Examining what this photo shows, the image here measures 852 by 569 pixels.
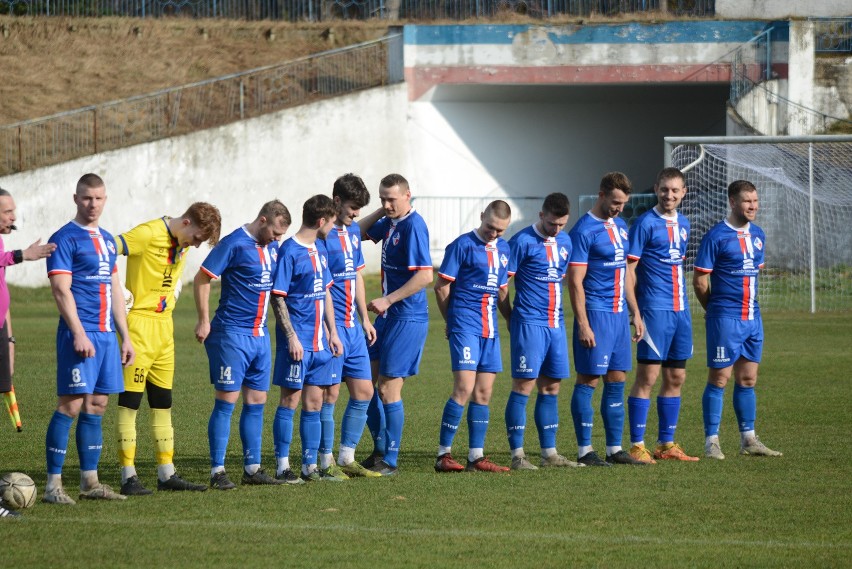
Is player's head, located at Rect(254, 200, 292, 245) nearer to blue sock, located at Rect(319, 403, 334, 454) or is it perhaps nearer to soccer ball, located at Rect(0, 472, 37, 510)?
blue sock, located at Rect(319, 403, 334, 454)

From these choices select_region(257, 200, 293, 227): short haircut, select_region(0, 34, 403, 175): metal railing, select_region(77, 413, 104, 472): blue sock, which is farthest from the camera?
select_region(0, 34, 403, 175): metal railing

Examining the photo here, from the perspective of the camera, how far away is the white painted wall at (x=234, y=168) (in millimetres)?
30156

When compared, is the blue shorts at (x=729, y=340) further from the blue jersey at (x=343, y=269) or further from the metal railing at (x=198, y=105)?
the metal railing at (x=198, y=105)

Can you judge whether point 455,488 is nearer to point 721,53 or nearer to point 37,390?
point 37,390

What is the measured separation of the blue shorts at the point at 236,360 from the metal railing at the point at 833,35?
2672cm

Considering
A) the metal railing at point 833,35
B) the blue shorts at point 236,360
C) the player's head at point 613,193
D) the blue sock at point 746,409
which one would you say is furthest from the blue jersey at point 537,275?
the metal railing at point 833,35

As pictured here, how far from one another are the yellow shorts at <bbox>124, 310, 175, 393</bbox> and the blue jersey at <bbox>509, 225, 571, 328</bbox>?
2784 millimetres

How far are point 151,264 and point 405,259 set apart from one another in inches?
82.5

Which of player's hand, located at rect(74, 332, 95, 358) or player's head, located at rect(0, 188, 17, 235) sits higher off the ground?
player's head, located at rect(0, 188, 17, 235)

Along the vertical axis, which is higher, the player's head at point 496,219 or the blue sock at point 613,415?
the player's head at point 496,219

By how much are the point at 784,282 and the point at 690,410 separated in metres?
11.7

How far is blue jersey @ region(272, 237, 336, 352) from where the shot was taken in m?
9.05

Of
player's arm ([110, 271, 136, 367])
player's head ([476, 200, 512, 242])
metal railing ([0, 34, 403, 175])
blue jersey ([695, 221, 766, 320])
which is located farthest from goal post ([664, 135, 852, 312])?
player's arm ([110, 271, 136, 367])

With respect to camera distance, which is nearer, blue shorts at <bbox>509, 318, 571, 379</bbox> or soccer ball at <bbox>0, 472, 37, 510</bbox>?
soccer ball at <bbox>0, 472, 37, 510</bbox>
